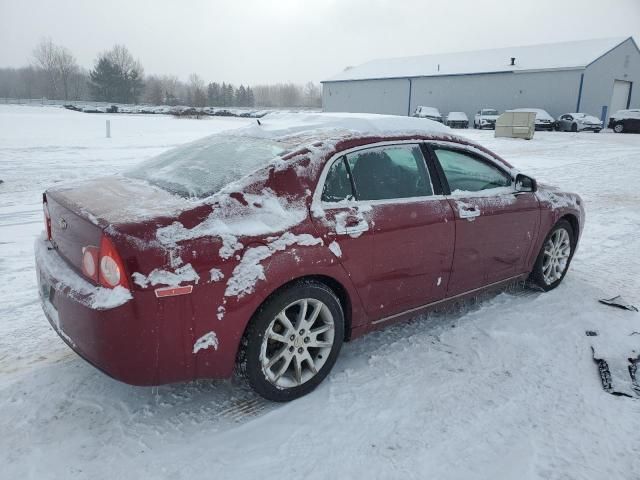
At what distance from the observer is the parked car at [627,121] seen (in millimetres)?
30250

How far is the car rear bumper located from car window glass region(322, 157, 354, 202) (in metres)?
1.02

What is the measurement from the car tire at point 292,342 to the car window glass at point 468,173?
1.40m

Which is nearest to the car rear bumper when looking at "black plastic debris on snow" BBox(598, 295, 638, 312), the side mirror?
the side mirror

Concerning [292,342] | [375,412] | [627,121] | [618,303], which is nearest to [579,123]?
[627,121]

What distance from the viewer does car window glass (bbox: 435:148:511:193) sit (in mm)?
3645

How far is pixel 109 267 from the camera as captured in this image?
7.70 feet

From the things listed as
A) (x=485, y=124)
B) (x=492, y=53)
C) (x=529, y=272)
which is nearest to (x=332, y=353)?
(x=529, y=272)

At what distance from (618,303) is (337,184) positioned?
2986mm

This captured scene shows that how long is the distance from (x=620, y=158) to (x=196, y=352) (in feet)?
56.5

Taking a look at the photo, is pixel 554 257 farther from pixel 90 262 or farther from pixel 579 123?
pixel 579 123

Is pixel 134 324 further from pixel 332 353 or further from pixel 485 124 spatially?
pixel 485 124

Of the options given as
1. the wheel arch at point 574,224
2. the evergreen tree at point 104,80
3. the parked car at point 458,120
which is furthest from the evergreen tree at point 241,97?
the wheel arch at point 574,224

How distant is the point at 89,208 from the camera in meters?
2.64

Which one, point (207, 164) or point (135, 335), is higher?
point (207, 164)
